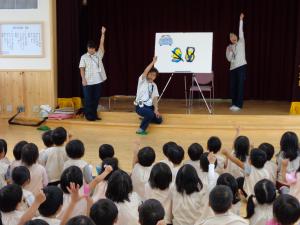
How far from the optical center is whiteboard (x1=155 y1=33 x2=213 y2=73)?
7.67m

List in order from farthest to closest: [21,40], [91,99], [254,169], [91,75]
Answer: [21,40] → [91,99] → [91,75] → [254,169]

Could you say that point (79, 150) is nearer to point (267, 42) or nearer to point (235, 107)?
point (235, 107)

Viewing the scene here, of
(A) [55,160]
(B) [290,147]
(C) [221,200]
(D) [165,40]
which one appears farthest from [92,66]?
(C) [221,200]

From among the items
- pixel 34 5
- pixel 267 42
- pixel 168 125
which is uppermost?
pixel 34 5

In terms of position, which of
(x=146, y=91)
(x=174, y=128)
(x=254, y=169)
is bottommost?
(x=174, y=128)

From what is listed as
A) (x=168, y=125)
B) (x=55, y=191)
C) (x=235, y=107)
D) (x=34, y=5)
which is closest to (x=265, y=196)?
(x=55, y=191)

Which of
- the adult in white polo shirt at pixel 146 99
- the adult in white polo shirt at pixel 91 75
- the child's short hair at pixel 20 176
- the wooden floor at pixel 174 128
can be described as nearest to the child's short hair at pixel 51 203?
the child's short hair at pixel 20 176

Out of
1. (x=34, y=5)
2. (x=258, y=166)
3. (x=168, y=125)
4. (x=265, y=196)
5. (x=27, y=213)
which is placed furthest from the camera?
(x=34, y=5)

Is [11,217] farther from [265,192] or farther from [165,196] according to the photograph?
[265,192]

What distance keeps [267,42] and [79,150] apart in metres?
6.34

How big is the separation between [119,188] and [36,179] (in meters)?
1.01

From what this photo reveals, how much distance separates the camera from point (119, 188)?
2713 millimetres

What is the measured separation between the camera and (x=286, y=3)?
871 cm

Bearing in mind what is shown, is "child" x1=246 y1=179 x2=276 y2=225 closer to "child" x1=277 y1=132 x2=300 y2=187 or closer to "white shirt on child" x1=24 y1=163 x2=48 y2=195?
"child" x1=277 y1=132 x2=300 y2=187
